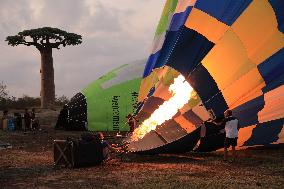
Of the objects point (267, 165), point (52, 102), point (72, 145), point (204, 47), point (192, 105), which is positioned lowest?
point (267, 165)

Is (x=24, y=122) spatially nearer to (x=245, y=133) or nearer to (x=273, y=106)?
(x=245, y=133)

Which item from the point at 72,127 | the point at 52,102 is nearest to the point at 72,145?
the point at 72,127

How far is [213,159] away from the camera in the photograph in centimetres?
1142

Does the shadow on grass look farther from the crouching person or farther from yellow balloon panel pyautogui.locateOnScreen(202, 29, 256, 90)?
yellow balloon panel pyautogui.locateOnScreen(202, 29, 256, 90)

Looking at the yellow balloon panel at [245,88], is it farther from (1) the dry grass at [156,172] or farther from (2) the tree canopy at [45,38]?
(2) the tree canopy at [45,38]

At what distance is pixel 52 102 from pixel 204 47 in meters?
22.8

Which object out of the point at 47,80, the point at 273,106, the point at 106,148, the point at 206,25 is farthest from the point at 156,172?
the point at 47,80

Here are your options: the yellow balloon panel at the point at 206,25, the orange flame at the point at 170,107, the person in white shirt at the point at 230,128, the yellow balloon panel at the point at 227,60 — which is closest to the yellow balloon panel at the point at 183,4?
the yellow balloon panel at the point at 206,25

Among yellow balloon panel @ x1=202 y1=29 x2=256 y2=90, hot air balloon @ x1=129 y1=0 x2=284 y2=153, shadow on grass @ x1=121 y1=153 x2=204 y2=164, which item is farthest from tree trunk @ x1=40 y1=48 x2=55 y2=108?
yellow balloon panel @ x1=202 y1=29 x2=256 y2=90

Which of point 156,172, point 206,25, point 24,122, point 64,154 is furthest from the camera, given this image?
point 24,122

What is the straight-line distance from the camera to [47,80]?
32938mm

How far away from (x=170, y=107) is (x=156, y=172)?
196 cm

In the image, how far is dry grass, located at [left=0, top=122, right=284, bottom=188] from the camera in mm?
8562

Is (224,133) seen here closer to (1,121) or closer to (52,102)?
(1,121)
